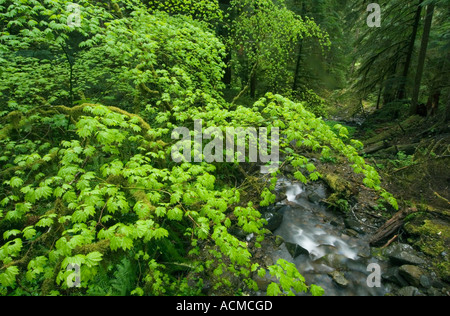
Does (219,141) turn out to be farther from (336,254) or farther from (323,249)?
(336,254)

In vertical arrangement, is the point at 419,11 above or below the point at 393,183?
above

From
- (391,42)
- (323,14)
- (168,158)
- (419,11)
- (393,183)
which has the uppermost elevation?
(323,14)

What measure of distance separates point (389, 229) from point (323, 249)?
1731 millimetres

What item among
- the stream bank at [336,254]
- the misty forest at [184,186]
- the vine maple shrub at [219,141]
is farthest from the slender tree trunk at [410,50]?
the vine maple shrub at [219,141]

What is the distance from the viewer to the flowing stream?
185 inches

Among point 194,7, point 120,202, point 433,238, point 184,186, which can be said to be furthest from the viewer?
point 194,7

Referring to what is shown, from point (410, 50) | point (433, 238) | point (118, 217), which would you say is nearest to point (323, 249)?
point (433, 238)

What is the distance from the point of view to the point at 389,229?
5.54 m

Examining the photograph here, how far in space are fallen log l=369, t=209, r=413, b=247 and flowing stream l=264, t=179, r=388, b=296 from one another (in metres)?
0.24

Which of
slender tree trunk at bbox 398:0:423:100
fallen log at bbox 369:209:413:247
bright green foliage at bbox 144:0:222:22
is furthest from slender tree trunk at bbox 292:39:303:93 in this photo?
fallen log at bbox 369:209:413:247
